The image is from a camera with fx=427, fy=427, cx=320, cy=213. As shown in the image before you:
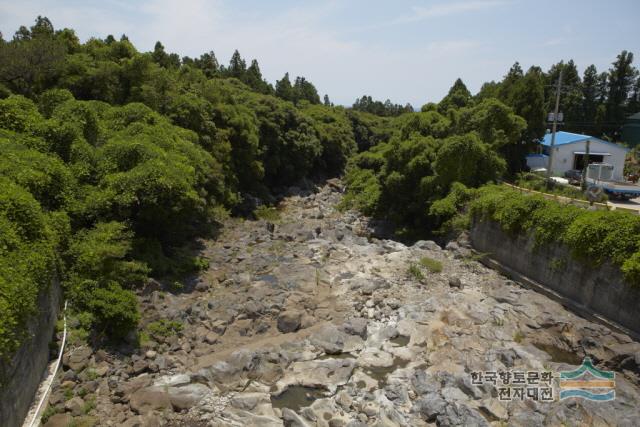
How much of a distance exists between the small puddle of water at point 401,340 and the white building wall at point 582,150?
71.0 feet

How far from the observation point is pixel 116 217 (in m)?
16.3

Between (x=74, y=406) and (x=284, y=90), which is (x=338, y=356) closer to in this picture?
(x=74, y=406)

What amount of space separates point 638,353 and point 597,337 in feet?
4.91

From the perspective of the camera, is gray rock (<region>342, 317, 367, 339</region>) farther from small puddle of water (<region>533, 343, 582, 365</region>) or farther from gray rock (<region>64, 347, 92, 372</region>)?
gray rock (<region>64, 347, 92, 372</region>)

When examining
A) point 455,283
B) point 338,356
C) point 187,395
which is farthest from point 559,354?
point 187,395

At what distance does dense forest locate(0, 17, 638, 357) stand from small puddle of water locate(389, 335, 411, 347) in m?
8.67

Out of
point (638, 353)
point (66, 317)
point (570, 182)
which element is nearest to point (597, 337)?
point (638, 353)

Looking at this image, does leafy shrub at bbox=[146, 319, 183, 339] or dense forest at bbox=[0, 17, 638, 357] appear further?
leafy shrub at bbox=[146, 319, 183, 339]

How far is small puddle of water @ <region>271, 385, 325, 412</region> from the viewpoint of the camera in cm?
1165

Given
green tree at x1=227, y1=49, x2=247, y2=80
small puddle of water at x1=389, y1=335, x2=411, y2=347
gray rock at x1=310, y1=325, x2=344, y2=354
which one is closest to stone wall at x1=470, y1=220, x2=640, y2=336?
small puddle of water at x1=389, y1=335, x2=411, y2=347

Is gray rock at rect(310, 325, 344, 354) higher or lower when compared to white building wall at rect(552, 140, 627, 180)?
lower

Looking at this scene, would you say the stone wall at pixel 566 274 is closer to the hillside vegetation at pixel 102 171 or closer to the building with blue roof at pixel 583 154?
the building with blue roof at pixel 583 154

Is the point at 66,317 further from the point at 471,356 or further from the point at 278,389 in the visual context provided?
the point at 471,356

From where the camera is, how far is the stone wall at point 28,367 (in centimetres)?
841
